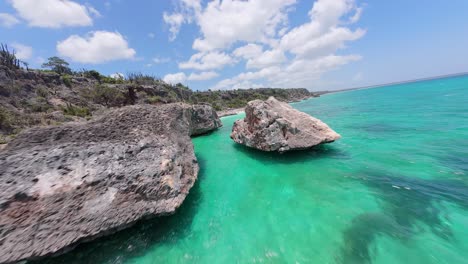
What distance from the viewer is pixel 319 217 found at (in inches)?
218

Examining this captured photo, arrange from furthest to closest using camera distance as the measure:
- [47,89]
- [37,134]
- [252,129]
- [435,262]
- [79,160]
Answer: [47,89], [252,129], [37,134], [79,160], [435,262]

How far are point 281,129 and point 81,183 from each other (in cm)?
953

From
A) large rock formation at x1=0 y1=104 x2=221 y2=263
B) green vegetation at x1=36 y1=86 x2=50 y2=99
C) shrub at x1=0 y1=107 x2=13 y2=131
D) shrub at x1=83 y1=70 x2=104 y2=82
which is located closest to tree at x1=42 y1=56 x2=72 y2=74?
shrub at x1=83 y1=70 x2=104 y2=82

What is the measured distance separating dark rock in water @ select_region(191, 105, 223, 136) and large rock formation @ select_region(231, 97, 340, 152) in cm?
1141

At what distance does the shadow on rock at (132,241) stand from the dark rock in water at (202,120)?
17130 mm

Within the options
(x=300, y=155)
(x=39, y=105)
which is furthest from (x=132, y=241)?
(x=39, y=105)

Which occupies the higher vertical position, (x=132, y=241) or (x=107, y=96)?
(x=107, y=96)

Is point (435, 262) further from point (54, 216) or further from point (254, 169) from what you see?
point (54, 216)

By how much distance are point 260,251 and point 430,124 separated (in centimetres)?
1938

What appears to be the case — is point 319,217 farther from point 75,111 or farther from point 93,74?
point 93,74

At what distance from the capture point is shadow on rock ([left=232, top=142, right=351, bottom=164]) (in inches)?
406

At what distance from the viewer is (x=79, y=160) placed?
561cm

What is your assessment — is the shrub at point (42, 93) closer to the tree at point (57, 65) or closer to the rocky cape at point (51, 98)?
the rocky cape at point (51, 98)

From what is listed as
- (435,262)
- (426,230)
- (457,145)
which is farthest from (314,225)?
(457,145)
